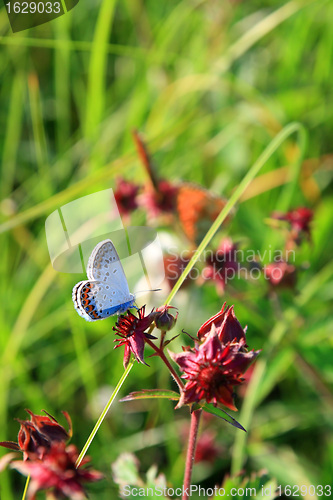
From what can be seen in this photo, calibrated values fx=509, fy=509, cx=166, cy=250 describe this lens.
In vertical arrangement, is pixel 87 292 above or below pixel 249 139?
below

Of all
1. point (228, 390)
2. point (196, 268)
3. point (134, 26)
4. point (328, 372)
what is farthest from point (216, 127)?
point (228, 390)

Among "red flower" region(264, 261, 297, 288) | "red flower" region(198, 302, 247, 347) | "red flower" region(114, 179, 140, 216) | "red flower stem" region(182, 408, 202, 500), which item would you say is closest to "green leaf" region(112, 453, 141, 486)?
"red flower stem" region(182, 408, 202, 500)

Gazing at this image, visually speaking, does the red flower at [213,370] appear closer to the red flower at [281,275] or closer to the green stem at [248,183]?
the green stem at [248,183]

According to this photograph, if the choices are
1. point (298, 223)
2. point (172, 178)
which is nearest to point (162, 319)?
point (298, 223)

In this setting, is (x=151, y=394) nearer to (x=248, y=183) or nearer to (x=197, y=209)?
(x=248, y=183)

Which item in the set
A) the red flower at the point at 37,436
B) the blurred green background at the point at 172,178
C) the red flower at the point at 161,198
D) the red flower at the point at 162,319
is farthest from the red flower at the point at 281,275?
the red flower at the point at 37,436

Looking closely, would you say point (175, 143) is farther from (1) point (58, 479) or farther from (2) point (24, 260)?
(1) point (58, 479)
